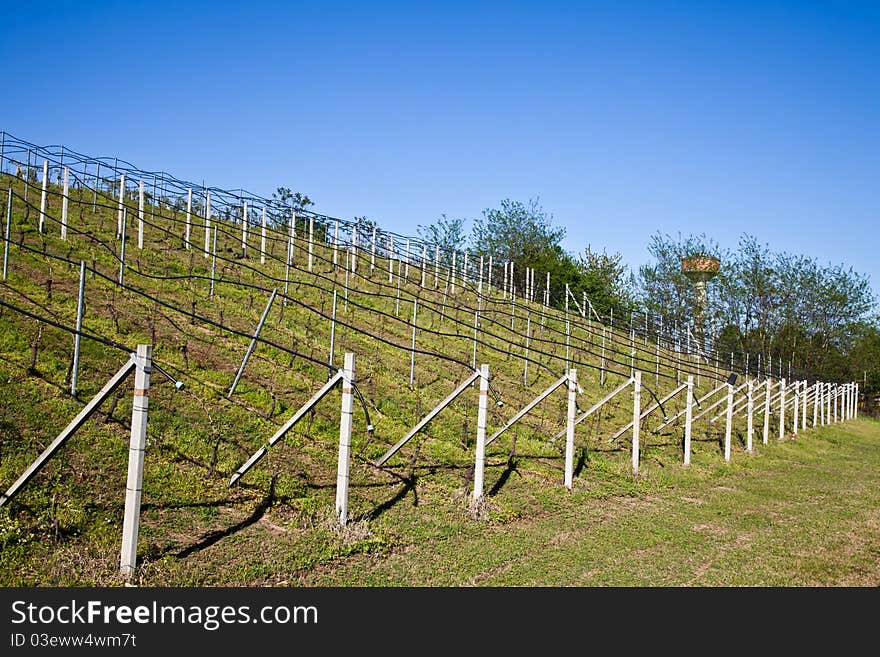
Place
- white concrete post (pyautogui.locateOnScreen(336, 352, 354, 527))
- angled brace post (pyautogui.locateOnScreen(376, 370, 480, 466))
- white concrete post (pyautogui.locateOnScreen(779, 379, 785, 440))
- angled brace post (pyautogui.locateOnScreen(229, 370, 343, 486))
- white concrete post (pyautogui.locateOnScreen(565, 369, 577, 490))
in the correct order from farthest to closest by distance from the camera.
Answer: white concrete post (pyautogui.locateOnScreen(779, 379, 785, 440)) → white concrete post (pyautogui.locateOnScreen(565, 369, 577, 490)) → angled brace post (pyautogui.locateOnScreen(376, 370, 480, 466)) → white concrete post (pyautogui.locateOnScreen(336, 352, 354, 527)) → angled brace post (pyautogui.locateOnScreen(229, 370, 343, 486))

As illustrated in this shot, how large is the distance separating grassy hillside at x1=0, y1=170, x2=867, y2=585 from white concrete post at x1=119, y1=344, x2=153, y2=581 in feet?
0.58

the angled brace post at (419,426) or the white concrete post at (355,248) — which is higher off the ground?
the white concrete post at (355,248)

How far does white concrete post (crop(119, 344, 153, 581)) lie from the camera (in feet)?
17.5

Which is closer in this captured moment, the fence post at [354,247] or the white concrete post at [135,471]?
the white concrete post at [135,471]

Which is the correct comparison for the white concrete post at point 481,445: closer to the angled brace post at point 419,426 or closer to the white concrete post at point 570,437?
the angled brace post at point 419,426

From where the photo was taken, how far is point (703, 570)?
23.3 ft

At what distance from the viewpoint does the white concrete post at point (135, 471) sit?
5348mm

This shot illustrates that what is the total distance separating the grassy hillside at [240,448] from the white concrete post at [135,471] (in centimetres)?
18

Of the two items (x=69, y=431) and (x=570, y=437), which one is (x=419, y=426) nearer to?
(x=570, y=437)

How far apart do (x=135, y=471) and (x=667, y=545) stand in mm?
5452

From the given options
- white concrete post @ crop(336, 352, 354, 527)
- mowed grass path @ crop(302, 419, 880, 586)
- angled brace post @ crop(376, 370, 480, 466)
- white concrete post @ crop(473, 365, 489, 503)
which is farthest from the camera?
white concrete post @ crop(473, 365, 489, 503)

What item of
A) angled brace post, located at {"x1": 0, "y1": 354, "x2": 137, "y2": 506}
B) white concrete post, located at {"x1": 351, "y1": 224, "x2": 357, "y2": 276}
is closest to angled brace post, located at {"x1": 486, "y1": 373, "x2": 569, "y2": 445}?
angled brace post, located at {"x1": 0, "y1": 354, "x2": 137, "y2": 506}

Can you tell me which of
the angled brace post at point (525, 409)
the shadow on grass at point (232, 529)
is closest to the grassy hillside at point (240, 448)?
the shadow on grass at point (232, 529)

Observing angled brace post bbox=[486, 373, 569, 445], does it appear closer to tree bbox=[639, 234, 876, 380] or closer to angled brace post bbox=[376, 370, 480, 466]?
angled brace post bbox=[376, 370, 480, 466]
